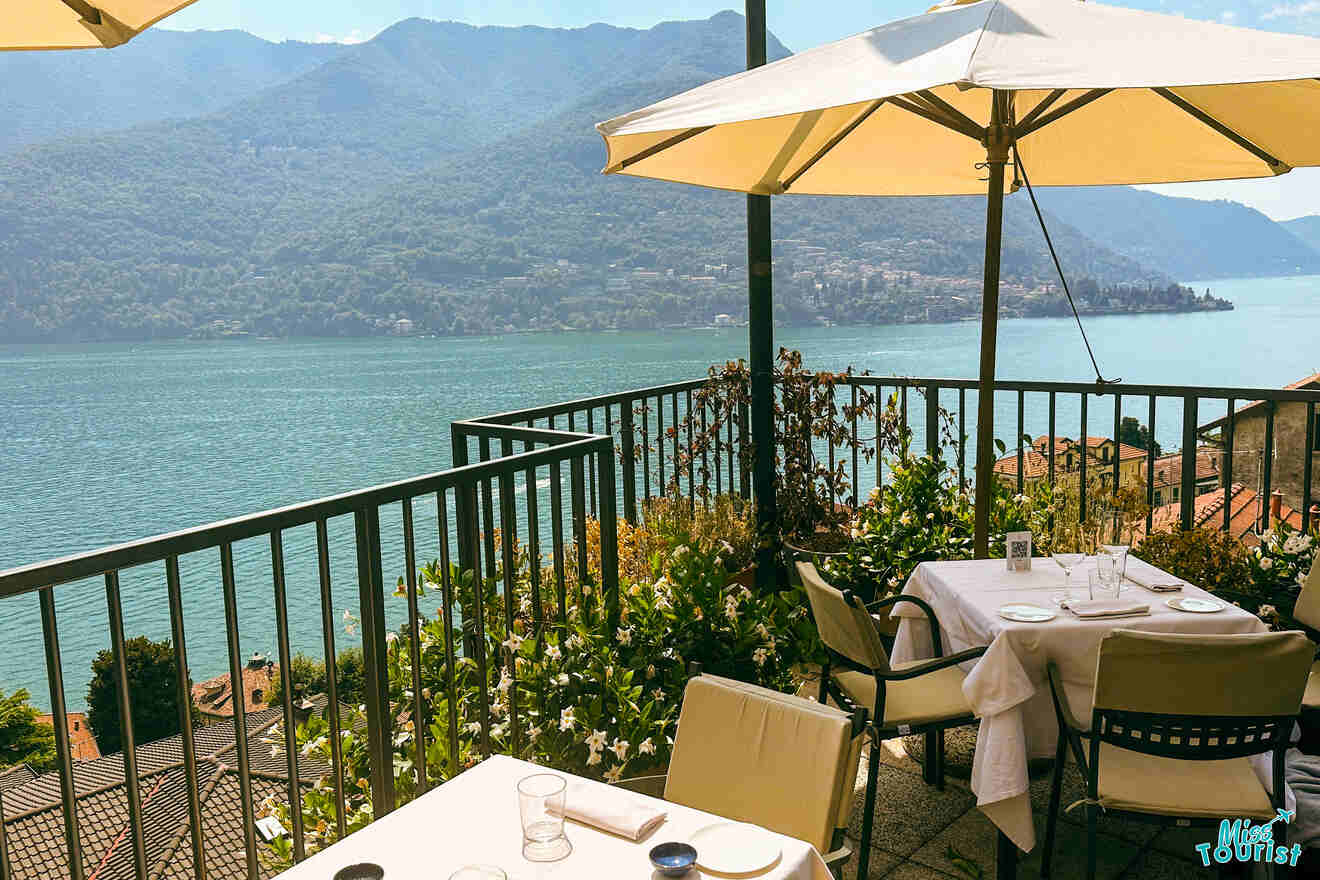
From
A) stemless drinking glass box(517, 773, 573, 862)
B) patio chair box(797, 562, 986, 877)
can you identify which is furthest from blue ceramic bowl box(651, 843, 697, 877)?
patio chair box(797, 562, 986, 877)

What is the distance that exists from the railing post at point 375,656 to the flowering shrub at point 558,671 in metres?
0.17

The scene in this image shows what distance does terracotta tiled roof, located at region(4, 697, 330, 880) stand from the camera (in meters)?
10.7

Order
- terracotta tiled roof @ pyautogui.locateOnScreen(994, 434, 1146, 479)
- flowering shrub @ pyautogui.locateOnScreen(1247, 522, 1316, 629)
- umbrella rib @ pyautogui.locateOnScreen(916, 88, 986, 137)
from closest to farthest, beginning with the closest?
umbrella rib @ pyautogui.locateOnScreen(916, 88, 986, 137)
flowering shrub @ pyautogui.locateOnScreen(1247, 522, 1316, 629)
terracotta tiled roof @ pyautogui.locateOnScreen(994, 434, 1146, 479)

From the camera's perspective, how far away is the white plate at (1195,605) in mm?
3064

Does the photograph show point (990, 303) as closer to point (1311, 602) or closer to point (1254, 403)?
point (1311, 602)

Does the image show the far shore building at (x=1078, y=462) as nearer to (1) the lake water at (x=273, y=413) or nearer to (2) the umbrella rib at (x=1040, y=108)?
(2) the umbrella rib at (x=1040, y=108)

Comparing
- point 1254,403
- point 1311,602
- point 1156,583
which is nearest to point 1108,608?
point 1156,583

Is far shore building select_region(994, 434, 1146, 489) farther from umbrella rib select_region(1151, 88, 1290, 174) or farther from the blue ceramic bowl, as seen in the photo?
the blue ceramic bowl

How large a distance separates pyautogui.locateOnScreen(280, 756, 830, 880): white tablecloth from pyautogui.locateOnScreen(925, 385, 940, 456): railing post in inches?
150

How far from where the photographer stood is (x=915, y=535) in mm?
4836

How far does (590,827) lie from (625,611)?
1933 mm

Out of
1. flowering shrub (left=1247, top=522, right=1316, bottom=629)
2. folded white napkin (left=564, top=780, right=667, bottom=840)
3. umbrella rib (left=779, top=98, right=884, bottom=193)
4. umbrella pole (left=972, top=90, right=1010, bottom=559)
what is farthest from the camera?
umbrella rib (left=779, top=98, right=884, bottom=193)

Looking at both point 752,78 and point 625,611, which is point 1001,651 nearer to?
point 625,611

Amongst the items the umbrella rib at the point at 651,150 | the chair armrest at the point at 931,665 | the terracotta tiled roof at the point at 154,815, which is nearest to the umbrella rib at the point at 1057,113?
the umbrella rib at the point at 651,150
